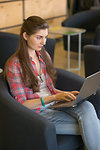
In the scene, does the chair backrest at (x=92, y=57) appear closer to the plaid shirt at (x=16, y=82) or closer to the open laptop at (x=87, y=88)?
the open laptop at (x=87, y=88)

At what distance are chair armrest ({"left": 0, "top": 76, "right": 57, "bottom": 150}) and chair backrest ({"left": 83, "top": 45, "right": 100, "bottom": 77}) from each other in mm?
1455

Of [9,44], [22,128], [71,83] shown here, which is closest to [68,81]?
[71,83]

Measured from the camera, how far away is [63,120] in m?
2.39

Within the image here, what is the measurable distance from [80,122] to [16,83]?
0.55 metres

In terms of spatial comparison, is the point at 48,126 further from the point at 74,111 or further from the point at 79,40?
the point at 79,40

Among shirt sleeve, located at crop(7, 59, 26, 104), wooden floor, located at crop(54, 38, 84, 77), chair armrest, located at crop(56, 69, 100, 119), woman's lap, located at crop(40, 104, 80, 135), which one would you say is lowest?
wooden floor, located at crop(54, 38, 84, 77)

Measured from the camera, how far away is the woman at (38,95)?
7.53ft

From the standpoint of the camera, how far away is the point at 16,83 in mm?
2361

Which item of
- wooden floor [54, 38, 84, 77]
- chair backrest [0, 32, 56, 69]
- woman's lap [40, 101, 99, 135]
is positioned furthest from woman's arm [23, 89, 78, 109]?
wooden floor [54, 38, 84, 77]

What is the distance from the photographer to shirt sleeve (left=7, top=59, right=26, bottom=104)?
7.73 ft

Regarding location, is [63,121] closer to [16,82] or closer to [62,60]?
[16,82]

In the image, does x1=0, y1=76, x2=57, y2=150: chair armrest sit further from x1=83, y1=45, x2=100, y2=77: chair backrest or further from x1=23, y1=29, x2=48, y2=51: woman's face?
x1=83, y1=45, x2=100, y2=77: chair backrest

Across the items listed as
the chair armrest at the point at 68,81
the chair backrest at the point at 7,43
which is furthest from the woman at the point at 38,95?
the chair backrest at the point at 7,43

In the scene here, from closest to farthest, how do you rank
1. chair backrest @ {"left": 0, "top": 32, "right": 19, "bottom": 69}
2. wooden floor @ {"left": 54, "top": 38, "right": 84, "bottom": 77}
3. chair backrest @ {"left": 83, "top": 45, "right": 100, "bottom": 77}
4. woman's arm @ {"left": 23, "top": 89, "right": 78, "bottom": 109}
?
woman's arm @ {"left": 23, "top": 89, "right": 78, "bottom": 109}, chair backrest @ {"left": 83, "top": 45, "right": 100, "bottom": 77}, chair backrest @ {"left": 0, "top": 32, "right": 19, "bottom": 69}, wooden floor @ {"left": 54, "top": 38, "right": 84, "bottom": 77}
